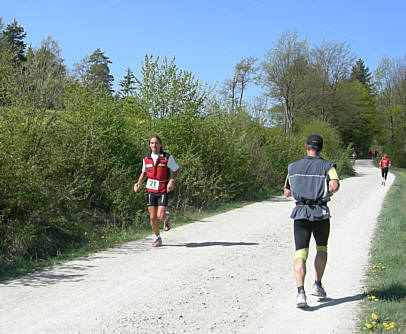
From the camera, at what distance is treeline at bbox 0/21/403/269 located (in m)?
7.52

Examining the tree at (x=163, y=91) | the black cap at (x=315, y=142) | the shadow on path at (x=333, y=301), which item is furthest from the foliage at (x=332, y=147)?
the black cap at (x=315, y=142)

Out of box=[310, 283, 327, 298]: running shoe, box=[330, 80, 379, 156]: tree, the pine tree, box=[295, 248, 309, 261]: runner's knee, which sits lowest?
box=[310, 283, 327, 298]: running shoe

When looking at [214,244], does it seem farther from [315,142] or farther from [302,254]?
[315,142]

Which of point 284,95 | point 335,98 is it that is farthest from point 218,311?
point 335,98

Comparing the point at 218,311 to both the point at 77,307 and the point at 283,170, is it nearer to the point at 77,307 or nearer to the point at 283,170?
the point at 77,307

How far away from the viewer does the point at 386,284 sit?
5.73 meters

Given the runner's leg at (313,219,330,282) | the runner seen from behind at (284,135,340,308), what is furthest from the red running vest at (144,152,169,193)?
the runner's leg at (313,219,330,282)

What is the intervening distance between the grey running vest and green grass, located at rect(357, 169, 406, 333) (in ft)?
3.63

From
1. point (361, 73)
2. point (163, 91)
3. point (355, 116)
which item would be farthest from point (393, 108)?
point (163, 91)

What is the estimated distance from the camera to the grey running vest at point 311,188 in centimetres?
492

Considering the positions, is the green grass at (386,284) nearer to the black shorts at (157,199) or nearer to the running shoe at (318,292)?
the running shoe at (318,292)

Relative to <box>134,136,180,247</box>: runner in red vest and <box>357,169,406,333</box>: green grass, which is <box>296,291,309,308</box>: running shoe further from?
<box>134,136,180,247</box>: runner in red vest

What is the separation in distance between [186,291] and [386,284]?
8.30ft

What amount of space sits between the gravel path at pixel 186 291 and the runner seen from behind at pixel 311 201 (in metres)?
0.44
